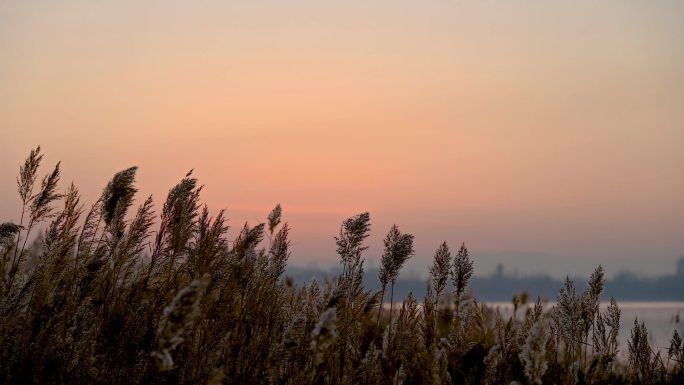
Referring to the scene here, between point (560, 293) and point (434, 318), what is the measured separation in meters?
2.45

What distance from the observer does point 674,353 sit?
7.08m

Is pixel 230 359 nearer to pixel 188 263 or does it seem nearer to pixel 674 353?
pixel 188 263

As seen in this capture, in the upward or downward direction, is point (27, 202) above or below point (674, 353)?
above

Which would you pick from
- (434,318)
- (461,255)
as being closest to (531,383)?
(434,318)

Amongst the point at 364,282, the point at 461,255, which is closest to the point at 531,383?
the point at 364,282

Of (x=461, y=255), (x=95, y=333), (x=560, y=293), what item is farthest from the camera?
(x=560, y=293)

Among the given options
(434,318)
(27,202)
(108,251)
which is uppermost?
(27,202)

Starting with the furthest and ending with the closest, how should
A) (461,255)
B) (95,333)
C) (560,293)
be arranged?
(560,293)
(461,255)
(95,333)

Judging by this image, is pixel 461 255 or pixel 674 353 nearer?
pixel 461 255

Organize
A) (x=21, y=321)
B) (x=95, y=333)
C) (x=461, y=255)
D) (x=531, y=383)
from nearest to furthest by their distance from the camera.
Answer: (x=531, y=383) < (x=95, y=333) < (x=21, y=321) < (x=461, y=255)

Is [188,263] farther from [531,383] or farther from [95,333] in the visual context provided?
[531,383]

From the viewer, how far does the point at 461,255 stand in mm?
6250

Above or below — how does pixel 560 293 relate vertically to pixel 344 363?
above

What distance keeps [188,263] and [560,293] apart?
3814 mm
